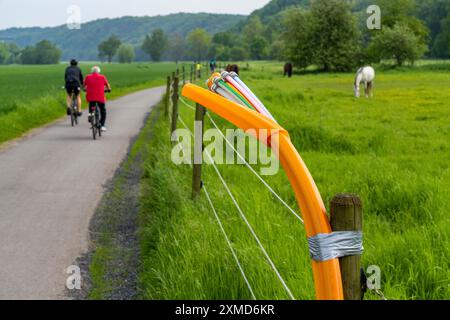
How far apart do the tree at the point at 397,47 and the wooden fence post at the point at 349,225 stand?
7276 cm

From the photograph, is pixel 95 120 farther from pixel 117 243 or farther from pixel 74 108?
pixel 117 243

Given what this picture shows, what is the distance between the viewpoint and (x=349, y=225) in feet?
7.53

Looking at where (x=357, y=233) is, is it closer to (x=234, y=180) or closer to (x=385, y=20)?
(x=234, y=180)

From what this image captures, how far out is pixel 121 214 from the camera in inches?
327

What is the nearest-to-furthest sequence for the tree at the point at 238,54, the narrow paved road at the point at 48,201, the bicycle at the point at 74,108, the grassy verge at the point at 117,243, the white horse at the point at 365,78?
the grassy verge at the point at 117,243 → the narrow paved road at the point at 48,201 → the bicycle at the point at 74,108 → the white horse at the point at 365,78 → the tree at the point at 238,54

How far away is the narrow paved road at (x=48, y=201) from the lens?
19.6ft

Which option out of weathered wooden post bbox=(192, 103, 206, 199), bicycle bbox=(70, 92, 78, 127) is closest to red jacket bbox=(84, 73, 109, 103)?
bicycle bbox=(70, 92, 78, 127)

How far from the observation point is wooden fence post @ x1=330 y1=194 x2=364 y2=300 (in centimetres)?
229

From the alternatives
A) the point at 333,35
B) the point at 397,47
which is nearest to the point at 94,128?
the point at 333,35

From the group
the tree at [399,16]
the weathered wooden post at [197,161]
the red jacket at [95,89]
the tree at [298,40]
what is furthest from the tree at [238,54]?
the weathered wooden post at [197,161]

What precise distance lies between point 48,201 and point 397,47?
68513mm

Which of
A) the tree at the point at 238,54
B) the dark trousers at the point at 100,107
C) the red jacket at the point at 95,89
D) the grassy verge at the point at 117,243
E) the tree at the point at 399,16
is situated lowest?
the grassy verge at the point at 117,243

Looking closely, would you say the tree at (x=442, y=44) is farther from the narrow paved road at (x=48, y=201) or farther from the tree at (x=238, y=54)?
the narrow paved road at (x=48, y=201)

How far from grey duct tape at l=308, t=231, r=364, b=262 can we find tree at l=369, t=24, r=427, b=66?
7283 centimetres
